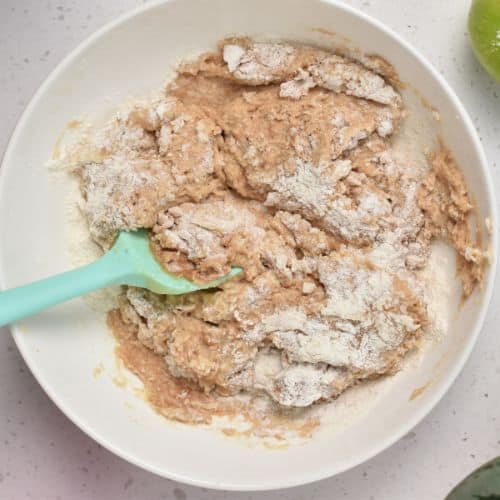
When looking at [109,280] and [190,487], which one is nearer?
[109,280]

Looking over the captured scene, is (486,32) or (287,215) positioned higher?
(486,32)

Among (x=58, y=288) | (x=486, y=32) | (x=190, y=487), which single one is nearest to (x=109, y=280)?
(x=58, y=288)

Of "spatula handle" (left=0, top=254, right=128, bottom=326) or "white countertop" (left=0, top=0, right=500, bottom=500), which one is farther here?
"white countertop" (left=0, top=0, right=500, bottom=500)

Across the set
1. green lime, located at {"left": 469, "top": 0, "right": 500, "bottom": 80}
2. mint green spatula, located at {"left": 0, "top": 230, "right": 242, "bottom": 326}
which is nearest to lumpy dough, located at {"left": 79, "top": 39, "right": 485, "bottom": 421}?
mint green spatula, located at {"left": 0, "top": 230, "right": 242, "bottom": 326}

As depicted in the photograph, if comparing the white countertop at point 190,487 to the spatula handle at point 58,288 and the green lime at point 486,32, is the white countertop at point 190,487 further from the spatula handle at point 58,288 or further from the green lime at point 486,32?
the spatula handle at point 58,288

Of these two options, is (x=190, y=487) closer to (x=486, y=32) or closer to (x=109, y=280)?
(x=109, y=280)

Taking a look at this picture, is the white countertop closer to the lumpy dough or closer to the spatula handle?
the lumpy dough
